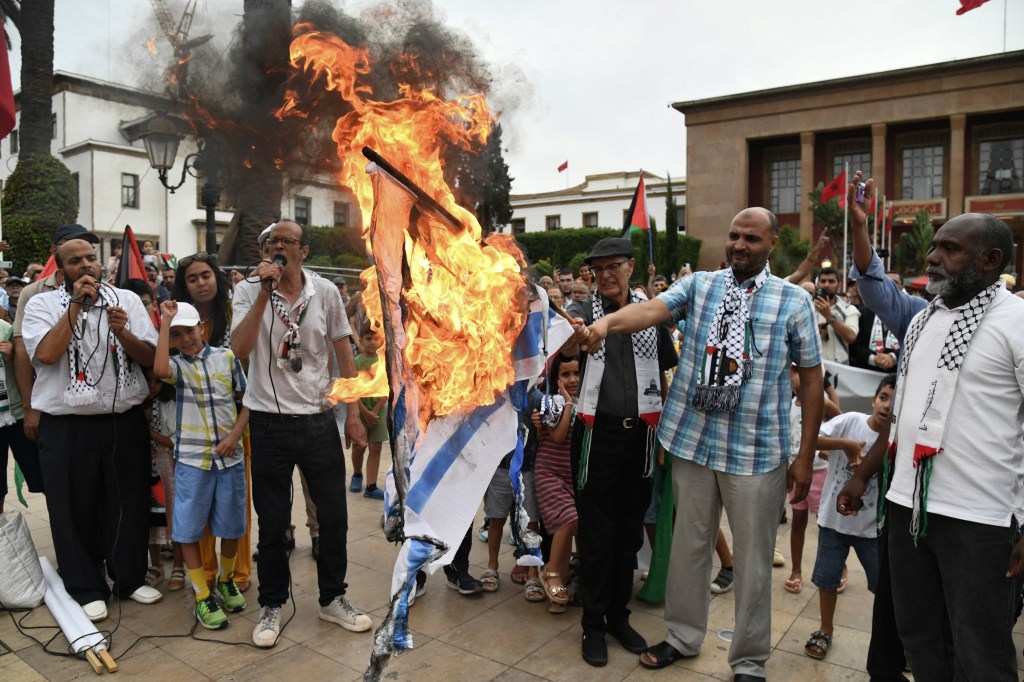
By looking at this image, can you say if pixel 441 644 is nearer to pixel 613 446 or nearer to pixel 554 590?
pixel 554 590

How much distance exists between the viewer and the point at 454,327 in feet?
9.39

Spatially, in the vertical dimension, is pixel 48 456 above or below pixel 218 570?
above

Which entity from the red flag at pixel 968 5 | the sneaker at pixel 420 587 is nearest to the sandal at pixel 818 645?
the sneaker at pixel 420 587

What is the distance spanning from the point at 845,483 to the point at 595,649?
172cm

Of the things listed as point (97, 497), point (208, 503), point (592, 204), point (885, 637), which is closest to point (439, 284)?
point (208, 503)

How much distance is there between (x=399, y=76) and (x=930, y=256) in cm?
309

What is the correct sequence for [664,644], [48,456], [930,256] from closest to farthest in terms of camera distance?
[930,256]
[664,644]
[48,456]

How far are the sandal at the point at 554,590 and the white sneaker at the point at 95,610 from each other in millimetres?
2730

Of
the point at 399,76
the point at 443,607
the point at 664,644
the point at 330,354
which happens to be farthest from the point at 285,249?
the point at 664,644

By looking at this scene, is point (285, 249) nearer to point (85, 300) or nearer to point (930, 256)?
point (85, 300)

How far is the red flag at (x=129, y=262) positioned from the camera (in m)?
6.13

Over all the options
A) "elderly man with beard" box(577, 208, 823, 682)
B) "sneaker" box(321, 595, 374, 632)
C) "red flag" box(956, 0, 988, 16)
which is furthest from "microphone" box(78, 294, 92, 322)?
"red flag" box(956, 0, 988, 16)

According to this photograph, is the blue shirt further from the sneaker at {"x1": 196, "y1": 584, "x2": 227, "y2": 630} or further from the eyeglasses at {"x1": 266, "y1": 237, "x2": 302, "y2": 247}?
the sneaker at {"x1": 196, "y1": 584, "x2": 227, "y2": 630}

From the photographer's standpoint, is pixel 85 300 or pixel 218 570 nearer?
pixel 85 300
